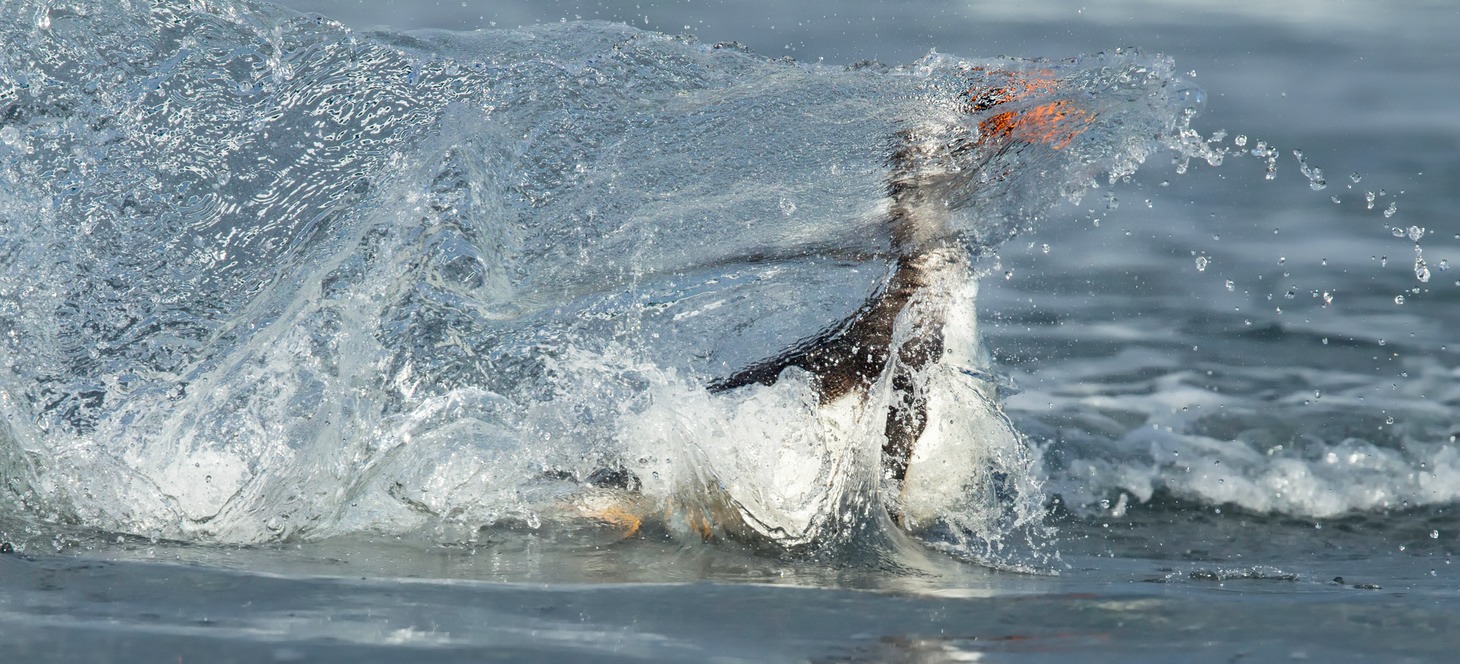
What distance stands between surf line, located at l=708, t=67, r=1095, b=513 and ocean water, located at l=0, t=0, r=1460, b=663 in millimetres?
26

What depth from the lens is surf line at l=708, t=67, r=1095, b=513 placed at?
330 centimetres

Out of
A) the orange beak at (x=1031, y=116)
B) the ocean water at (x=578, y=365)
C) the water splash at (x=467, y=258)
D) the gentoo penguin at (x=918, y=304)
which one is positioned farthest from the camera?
the orange beak at (x=1031, y=116)

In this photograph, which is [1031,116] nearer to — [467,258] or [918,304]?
[918,304]

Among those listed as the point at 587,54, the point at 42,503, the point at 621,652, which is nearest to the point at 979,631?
the point at 621,652

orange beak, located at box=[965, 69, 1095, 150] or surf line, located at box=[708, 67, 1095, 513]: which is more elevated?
orange beak, located at box=[965, 69, 1095, 150]

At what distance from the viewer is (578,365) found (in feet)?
11.3

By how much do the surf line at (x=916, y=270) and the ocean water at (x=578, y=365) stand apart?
26 millimetres

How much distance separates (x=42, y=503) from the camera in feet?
9.58

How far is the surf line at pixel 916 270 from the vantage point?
10.8ft

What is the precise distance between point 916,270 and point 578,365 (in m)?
0.87

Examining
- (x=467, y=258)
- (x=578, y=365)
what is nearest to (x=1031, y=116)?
(x=578, y=365)

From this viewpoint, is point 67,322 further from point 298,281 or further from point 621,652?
point 621,652

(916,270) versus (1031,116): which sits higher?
(1031,116)

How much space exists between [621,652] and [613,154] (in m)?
2.15
